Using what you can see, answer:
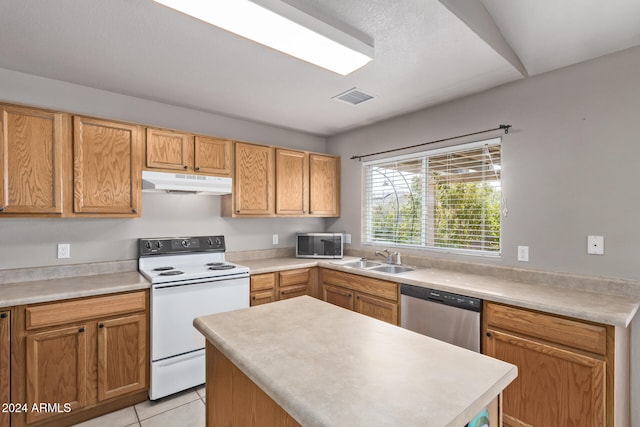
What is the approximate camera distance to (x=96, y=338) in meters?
2.20

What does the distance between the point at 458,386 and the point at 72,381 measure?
249cm

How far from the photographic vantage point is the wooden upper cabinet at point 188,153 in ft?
8.89

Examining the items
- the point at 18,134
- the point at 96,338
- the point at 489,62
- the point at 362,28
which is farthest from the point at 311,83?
the point at 96,338

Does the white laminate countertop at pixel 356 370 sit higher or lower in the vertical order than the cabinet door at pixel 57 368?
higher

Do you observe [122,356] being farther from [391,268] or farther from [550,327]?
[550,327]

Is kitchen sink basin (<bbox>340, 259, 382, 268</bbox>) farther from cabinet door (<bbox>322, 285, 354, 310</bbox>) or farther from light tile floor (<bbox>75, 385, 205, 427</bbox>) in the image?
light tile floor (<bbox>75, 385, 205, 427</bbox>)

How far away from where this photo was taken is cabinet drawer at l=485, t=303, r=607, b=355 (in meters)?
1.66

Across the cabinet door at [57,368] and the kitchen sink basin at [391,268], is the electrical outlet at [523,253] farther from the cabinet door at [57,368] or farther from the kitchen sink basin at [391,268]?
the cabinet door at [57,368]

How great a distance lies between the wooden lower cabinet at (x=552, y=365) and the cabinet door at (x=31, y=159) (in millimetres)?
A: 3184

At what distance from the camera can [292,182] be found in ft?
11.9

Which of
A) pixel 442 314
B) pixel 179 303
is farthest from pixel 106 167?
pixel 442 314

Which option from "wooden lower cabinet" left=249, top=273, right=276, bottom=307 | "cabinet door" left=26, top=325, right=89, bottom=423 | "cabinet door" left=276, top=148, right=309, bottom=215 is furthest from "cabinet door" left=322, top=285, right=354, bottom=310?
"cabinet door" left=26, top=325, right=89, bottom=423

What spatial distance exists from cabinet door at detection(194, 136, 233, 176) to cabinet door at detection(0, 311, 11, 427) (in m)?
1.65

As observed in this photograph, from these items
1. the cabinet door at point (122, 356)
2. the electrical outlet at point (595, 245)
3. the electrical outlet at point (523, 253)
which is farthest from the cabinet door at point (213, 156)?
the electrical outlet at point (595, 245)
